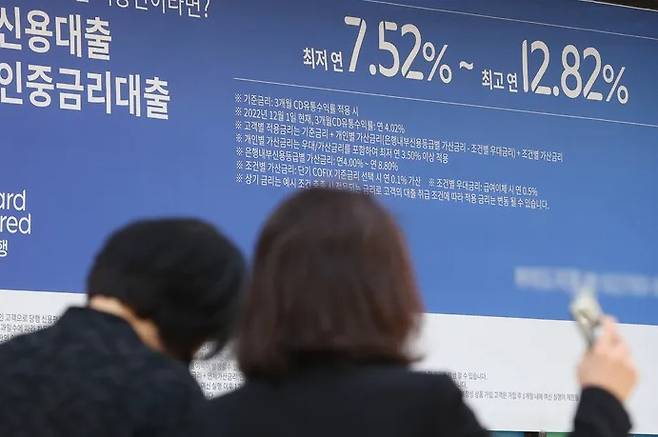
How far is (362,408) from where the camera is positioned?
151 cm

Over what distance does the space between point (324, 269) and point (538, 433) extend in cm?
223

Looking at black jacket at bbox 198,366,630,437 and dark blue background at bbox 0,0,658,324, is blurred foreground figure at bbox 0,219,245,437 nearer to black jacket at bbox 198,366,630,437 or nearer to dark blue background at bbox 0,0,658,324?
black jacket at bbox 198,366,630,437

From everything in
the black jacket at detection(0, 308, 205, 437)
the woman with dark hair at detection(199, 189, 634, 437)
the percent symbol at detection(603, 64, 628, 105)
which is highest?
the percent symbol at detection(603, 64, 628, 105)

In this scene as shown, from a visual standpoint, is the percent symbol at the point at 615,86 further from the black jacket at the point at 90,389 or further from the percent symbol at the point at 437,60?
the black jacket at the point at 90,389

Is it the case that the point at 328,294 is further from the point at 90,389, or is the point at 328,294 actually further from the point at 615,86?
the point at 615,86

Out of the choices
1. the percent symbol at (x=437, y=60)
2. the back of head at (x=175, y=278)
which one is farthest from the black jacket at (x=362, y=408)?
the percent symbol at (x=437, y=60)

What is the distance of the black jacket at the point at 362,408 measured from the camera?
1.50m

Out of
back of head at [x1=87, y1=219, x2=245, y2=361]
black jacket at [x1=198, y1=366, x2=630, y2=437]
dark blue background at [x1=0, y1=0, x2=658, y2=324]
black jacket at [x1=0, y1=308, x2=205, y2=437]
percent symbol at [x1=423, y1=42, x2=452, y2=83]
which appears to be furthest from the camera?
percent symbol at [x1=423, y1=42, x2=452, y2=83]

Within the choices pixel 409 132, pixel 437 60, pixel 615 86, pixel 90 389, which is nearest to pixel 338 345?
pixel 90 389

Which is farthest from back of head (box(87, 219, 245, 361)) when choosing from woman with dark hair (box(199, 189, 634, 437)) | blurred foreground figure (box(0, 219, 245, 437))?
woman with dark hair (box(199, 189, 634, 437))

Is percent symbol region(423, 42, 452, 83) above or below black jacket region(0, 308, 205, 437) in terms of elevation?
above

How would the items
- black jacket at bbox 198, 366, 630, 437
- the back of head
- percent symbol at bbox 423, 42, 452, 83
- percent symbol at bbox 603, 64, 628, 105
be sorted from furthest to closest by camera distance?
percent symbol at bbox 603, 64, 628, 105 → percent symbol at bbox 423, 42, 452, 83 → the back of head → black jacket at bbox 198, 366, 630, 437

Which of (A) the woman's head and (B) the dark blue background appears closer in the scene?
(A) the woman's head

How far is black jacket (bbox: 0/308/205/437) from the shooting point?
1.73 m
